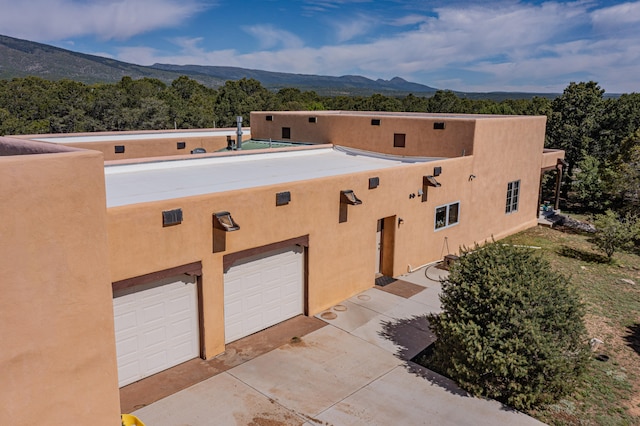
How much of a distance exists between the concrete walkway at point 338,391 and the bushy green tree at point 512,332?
47cm

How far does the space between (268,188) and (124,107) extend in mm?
41188

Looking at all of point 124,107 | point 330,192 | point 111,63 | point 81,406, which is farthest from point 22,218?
point 111,63

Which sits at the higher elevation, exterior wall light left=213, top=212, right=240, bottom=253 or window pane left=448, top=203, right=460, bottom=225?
exterior wall light left=213, top=212, right=240, bottom=253

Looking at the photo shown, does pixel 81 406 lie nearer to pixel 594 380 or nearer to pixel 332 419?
pixel 332 419

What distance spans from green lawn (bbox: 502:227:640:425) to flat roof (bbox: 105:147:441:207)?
6.90m

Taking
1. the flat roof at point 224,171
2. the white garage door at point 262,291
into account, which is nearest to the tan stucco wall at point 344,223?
the white garage door at point 262,291

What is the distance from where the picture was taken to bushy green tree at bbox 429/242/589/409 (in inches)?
336

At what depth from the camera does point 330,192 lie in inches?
486

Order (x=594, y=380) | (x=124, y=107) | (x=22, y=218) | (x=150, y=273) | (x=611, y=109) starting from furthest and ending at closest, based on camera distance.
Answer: (x=124, y=107)
(x=611, y=109)
(x=594, y=380)
(x=150, y=273)
(x=22, y=218)

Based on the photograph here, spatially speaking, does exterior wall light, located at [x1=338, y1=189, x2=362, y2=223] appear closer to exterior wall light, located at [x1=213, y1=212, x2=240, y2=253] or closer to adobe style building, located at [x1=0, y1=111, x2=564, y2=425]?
adobe style building, located at [x1=0, y1=111, x2=564, y2=425]

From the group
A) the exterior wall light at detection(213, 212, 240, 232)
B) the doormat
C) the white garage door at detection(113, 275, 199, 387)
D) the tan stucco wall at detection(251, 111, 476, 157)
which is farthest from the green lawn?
the white garage door at detection(113, 275, 199, 387)

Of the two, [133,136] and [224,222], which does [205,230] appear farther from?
[133,136]

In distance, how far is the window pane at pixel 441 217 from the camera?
658 inches

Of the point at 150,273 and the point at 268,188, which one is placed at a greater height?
the point at 268,188
